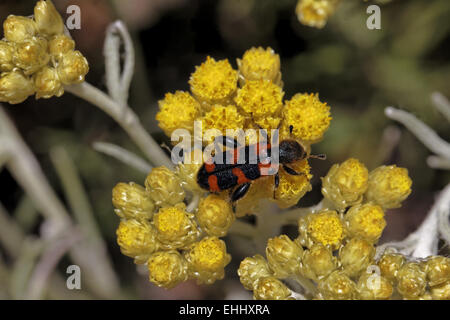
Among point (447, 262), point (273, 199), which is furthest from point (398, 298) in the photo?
point (273, 199)

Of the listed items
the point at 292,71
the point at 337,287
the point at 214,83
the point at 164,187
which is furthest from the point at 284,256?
the point at 292,71

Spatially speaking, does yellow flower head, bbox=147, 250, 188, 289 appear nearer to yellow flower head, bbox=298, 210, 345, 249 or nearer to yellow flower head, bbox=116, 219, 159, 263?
yellow flower head, bbox=116, 219, 159, 263

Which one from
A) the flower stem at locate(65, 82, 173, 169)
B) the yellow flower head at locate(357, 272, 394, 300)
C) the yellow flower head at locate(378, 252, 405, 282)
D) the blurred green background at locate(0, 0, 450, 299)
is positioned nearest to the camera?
the yellow flower head at locate(357, 272, 394, 300)

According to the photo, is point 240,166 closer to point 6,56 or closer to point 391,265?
point 391,265

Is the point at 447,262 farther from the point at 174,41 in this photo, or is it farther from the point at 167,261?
the point at 174,41

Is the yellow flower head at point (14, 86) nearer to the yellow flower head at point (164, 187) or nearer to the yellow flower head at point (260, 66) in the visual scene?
the yellow flower head at point (164, 187)

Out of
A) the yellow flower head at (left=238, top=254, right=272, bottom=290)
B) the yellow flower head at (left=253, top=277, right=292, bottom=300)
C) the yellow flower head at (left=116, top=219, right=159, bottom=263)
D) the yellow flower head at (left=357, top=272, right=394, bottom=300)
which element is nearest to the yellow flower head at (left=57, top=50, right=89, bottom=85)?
the yellow flower head at (left=116, top=219, right=159, bottom=263)
